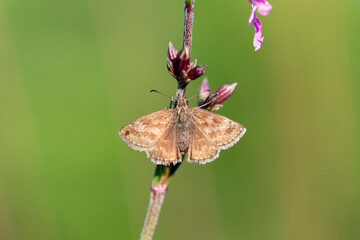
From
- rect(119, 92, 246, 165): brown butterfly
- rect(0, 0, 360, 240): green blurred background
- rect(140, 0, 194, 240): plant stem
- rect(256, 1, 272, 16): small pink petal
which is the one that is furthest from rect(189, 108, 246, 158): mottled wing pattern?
rect(0, 0, 360, 240): green blurred background

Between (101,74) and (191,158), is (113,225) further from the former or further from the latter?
(191,158)

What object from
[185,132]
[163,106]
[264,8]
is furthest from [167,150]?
[163,106]

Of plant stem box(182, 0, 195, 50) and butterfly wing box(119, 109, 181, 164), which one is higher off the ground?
plant stem box(182, 0, 195, 50)

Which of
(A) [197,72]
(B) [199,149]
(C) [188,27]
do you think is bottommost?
(B) [199,149]

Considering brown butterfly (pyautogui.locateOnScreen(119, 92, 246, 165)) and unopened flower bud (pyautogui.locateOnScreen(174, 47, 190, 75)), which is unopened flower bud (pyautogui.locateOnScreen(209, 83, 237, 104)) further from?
unopened flower bud (pyautogui.locateOnScreen(174, 47, 190, 75))

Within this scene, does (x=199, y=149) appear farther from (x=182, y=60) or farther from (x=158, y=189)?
(x=182, y=60)

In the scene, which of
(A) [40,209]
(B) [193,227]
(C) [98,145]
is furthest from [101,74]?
(B) [193,227]
